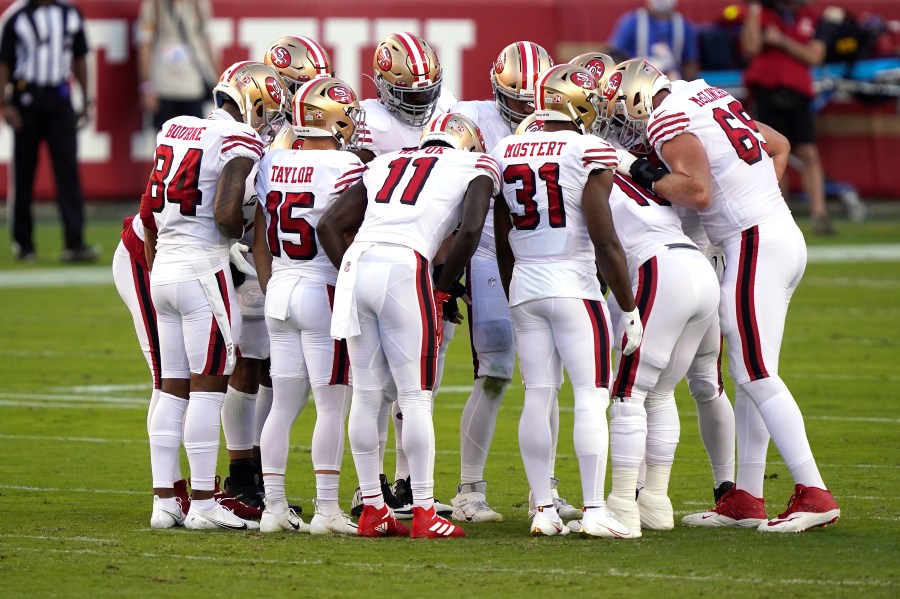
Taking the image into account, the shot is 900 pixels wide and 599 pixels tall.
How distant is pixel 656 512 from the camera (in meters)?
6.81

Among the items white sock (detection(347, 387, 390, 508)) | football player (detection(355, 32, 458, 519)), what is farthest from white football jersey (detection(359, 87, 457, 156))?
white sock (detection(347, 387, 390, 508))

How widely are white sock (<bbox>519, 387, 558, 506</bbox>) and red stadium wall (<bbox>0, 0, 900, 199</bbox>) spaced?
13091 mm

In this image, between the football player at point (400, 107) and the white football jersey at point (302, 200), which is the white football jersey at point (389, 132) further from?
the white football jersey at point (302, 200)

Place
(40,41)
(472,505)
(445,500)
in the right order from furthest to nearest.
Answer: (40,41) < (445,500) < (472,505)

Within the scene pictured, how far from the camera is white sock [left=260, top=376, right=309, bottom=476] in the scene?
6.73m

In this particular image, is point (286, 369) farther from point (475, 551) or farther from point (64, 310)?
point (64, 310)

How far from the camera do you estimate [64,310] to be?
45.8 feet

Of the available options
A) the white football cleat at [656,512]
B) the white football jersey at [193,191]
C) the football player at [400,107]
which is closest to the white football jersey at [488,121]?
the football player at [400,107]

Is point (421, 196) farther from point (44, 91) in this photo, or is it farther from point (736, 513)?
point (44, 91)

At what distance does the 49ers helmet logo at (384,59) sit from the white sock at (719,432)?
2.06 meters

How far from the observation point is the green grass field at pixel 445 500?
5703 mm

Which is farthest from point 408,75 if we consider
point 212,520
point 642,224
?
point 212,520

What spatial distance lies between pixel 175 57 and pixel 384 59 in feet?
38.5

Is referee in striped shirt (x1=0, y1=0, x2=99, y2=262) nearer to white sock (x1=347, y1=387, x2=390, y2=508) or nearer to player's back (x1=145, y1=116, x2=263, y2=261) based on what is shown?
player's back (x1=145, y1=116, x2=263, y2=261)
